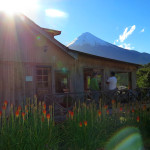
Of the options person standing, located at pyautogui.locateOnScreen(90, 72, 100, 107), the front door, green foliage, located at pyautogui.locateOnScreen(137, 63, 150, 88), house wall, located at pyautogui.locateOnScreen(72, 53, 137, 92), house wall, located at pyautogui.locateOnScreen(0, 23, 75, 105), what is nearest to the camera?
house wall, located at pyautogui.locateOnScreen(0, 23, 75, 105)

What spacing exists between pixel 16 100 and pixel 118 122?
14.4ft

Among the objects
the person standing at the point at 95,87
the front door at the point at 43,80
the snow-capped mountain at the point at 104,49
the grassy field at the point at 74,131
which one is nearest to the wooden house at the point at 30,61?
the front door at the point at 43,80

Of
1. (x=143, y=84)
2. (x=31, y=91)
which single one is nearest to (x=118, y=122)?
(x=31, y=91)

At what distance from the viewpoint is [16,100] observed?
7059 mm

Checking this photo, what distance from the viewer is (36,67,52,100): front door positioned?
8.11 metres

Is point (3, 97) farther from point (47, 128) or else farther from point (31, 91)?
point (47, 128)

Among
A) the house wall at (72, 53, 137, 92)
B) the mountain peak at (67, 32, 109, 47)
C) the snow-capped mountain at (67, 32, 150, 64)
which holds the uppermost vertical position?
the mountain peak at (67, 32, 109, 47)

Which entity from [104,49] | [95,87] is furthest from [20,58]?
[104,49]

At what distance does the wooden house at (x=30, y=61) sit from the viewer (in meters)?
6.89

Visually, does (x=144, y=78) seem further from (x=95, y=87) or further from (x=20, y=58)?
(x=20, y=58)

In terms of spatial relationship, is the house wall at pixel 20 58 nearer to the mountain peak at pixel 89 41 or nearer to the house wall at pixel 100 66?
the house wall at pixel 100 66

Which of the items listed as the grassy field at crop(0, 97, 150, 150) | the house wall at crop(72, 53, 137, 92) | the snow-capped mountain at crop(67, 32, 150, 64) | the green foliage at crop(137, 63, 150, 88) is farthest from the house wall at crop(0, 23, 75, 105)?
the snow-capped mountain at crop(67, 32, 150, 64)

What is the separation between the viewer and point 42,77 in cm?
823

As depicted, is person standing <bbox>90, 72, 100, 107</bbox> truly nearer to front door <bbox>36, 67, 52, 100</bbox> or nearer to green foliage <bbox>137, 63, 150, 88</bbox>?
front door <bbox>36, 67, 52, 100</bbox>
